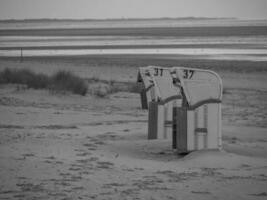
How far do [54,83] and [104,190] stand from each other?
13405 mm

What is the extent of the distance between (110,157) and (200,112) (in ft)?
4.89

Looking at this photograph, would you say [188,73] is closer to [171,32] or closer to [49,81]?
[49,81]

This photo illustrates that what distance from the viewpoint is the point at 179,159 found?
10875 millimetres

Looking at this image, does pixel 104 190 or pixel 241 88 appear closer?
pixel 104 190

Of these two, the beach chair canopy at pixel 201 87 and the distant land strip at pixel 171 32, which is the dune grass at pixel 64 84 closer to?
the beach chair canopy at pixel 201 87

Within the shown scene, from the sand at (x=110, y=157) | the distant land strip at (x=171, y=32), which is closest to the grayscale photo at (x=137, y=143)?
the sand at (x=110, y=157)

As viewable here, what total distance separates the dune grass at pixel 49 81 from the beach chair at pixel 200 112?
955 centimetres

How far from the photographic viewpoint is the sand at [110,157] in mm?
8273

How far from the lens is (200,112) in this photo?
11062 mm

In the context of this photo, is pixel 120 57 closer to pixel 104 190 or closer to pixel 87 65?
pixel 87 65

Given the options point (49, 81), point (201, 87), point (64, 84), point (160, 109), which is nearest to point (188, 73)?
point (201, 87)

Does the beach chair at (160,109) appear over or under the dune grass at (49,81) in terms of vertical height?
under

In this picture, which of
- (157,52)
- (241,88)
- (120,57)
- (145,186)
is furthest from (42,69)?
(145,186)

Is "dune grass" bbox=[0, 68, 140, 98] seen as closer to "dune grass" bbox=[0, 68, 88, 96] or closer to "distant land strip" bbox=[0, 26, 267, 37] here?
"dune grass" bbox=[0, 68, 88, 96]
